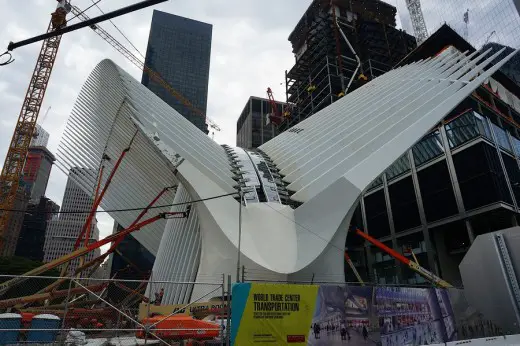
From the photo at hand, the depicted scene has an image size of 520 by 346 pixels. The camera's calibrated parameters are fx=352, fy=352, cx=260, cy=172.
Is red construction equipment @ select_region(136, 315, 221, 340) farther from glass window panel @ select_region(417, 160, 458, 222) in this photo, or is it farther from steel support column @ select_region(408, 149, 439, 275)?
glass window panel @ select_region(417, 160, 458, 222)

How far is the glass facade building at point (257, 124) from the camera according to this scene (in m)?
134

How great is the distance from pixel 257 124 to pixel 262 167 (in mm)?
106884

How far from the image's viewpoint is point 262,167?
31.2 meters

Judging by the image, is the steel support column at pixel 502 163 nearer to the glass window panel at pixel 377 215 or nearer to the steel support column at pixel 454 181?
the steel support column at pixel 454 181

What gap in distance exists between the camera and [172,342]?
1134 cm

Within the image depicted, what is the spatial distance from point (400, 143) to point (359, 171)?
3646mm

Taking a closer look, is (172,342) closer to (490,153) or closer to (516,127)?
(490,153)

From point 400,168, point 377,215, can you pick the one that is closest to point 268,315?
point 400,168

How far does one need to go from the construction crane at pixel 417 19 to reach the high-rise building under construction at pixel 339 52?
1247cm

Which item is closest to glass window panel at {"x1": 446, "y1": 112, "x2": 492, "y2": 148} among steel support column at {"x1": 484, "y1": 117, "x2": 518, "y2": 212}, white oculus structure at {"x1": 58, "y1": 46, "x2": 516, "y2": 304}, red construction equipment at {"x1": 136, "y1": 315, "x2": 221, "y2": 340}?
steel support column at {"x1": 484, "y1": 117, "x2": 518, "y2": 212}

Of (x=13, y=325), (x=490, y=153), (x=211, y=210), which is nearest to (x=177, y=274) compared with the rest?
(x=211, y=210)

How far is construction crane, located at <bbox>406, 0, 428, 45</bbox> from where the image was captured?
102 meters

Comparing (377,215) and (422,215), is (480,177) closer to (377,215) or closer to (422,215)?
(422,215)

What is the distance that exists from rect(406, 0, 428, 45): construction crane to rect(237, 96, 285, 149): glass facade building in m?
51.3
